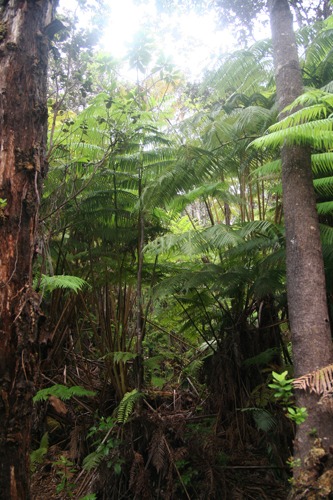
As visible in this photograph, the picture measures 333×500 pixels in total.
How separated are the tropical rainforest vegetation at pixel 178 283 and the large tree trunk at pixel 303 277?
53mm

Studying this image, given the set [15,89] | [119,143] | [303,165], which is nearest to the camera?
[15,89]

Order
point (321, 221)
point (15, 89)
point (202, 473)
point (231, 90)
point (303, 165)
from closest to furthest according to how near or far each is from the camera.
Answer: point (15, 89), point (303, 165), point (202, 473), point (321, 221), point (231, 90)

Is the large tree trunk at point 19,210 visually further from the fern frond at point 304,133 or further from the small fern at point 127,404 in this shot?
the fern frond at point 304,133

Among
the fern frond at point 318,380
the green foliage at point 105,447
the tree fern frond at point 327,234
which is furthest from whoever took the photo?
the green foliage at point 105,447

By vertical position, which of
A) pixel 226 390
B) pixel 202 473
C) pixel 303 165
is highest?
pixel 303 165

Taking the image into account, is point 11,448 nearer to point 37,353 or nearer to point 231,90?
point 37,353

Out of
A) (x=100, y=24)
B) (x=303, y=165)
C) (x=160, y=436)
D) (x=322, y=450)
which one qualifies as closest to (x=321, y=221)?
(x=303, y=165)

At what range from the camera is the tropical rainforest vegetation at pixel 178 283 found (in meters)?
3.17

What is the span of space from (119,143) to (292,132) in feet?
7.07

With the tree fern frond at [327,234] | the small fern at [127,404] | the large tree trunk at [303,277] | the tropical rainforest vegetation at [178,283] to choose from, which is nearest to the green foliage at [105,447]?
the tropical rainforest vegetation at [178,283]

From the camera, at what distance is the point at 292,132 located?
247cm

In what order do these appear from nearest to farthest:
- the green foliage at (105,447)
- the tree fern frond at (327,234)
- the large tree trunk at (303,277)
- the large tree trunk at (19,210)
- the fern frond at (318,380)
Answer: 1. the large tree trunk at (19,210)
2. the fern frond at (318,380)
3. the large tree trunk at (303,277)
4. the tree fern frond at (327,234)
5. the green foliage at (105,447)

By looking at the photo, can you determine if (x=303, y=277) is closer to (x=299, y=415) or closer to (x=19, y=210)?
(x=299, y=415)

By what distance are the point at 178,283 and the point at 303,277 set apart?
134 cm
